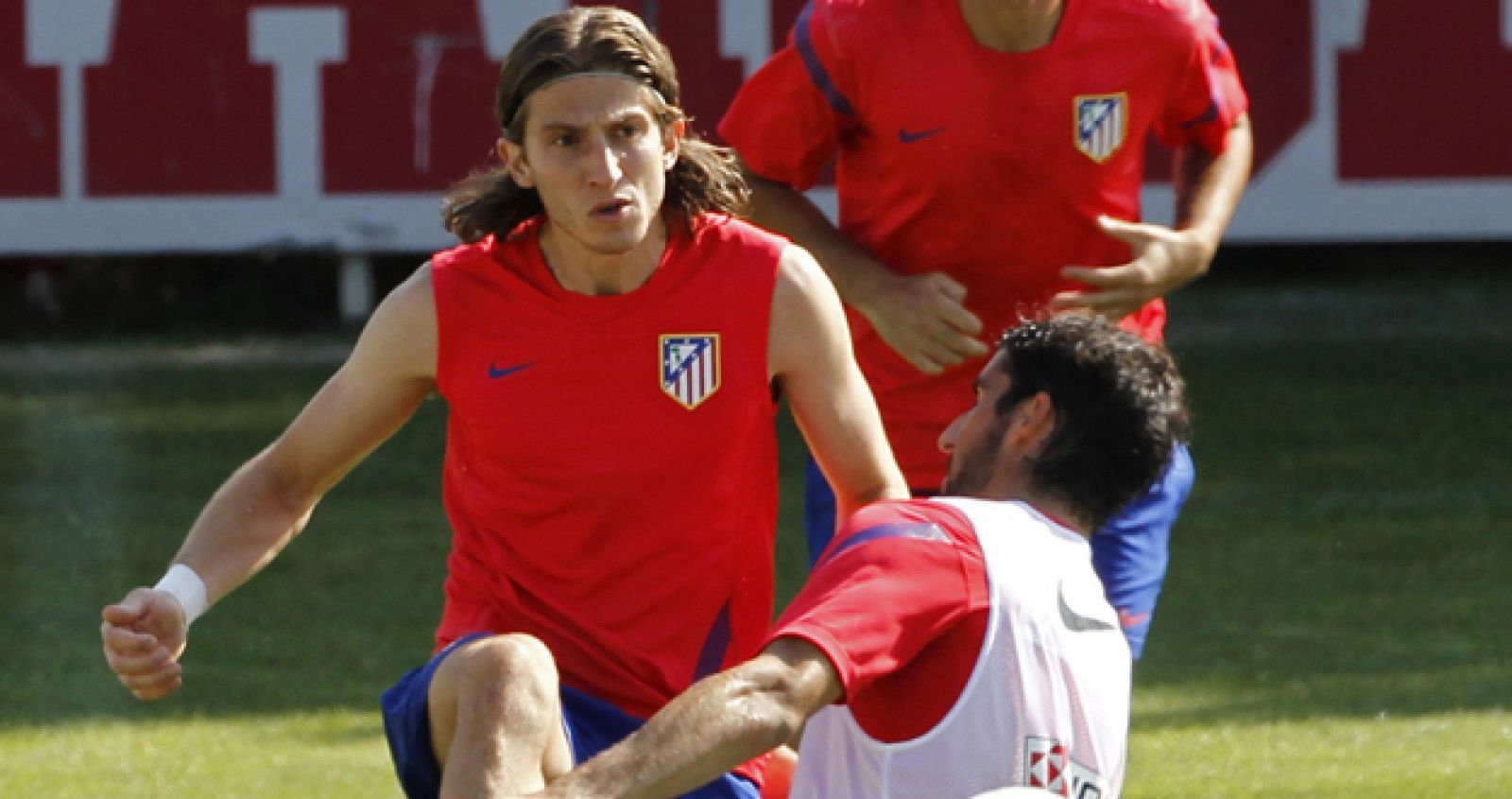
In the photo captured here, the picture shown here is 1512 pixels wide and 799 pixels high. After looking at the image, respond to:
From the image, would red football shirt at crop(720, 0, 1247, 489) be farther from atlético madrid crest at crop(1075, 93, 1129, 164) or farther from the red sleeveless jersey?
the red sleeveless jersey

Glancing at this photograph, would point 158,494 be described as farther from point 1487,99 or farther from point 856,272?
point 1487,99

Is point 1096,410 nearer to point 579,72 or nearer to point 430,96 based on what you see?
point 579,72

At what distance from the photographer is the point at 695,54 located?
13508 mm

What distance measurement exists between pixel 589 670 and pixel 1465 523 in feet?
19.8

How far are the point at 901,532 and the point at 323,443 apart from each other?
1372mm

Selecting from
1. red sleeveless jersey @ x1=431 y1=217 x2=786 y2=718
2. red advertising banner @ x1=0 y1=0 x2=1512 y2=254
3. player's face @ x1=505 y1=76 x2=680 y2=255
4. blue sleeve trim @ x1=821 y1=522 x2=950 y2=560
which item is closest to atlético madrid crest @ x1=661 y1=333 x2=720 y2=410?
red sleeveless jersey @ x1=431 y1=217 x2=786 y2=718

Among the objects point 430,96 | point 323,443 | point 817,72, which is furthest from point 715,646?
point 430,96

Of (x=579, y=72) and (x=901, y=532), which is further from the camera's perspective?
(x=579, y=72)

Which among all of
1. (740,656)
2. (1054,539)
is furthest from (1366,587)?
(1054,539)

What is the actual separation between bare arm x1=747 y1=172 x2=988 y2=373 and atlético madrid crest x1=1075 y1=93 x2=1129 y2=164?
38 centimetres

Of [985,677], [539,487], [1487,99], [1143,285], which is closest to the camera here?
[985,677]

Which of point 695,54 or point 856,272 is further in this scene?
point 695,54

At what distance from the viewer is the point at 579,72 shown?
12.6 ft

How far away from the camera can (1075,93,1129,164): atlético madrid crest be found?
16.2 feet
